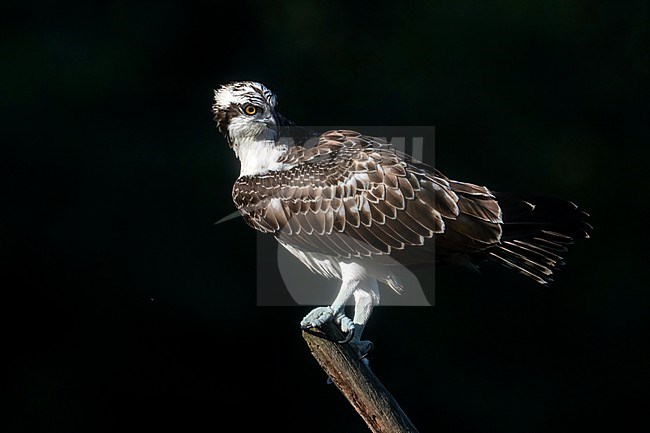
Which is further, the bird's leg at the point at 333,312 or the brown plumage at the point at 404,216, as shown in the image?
the brown plumage at the point at 404,216

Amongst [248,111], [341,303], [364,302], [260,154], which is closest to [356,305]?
[364,302]

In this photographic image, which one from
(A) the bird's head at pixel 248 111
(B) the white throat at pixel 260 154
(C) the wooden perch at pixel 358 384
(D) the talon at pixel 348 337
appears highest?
(A) the bird's head at pixel 248 111

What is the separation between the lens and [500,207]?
304 centimetres

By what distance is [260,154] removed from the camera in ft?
10.6

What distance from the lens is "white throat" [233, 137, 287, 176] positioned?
3223 millimetres

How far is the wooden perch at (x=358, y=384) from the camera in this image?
2828mm

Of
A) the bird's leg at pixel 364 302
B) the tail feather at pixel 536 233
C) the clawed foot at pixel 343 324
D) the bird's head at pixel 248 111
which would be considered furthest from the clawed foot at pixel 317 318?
the bird's head at pixel 248 111

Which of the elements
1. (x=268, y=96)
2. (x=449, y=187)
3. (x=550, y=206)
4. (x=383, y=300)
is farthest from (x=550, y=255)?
(x=268, y=96)

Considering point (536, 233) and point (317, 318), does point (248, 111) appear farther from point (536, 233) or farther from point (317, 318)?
point (536, 233)

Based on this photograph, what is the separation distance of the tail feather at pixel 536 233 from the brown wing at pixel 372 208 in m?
0.05

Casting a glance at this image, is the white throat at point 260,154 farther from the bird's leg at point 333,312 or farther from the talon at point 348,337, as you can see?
the talon at point 348,337

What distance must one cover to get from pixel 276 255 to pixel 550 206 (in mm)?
1530

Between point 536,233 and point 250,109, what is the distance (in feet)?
3.22

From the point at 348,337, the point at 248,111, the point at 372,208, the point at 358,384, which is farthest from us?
the point at 248,111
